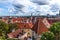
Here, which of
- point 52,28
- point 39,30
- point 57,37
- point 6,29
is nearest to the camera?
point 57,37

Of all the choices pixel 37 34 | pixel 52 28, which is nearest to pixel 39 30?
pixel 37 34

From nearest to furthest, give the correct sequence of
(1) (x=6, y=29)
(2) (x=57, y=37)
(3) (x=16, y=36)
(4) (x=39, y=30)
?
(2) (x=57, y=37)
(4) (x=39, y=30)
(3) (x=16, y=36)
(1) (x=6, y=29)

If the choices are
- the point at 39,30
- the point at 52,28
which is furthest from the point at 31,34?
the point at 52,28

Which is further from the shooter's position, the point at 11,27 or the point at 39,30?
the point at 11,27

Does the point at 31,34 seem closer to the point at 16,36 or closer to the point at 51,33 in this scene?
the point at 16,36

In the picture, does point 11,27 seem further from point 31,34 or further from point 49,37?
point 49,37

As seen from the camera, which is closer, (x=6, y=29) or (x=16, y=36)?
(x=16, y=36)

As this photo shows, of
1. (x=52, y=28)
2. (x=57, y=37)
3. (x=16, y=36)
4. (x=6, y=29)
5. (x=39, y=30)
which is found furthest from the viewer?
(x=6, y=29)

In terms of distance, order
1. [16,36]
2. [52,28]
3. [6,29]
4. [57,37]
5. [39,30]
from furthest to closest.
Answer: [6,29], [16,36], [39,30], [52,28], [57,37]

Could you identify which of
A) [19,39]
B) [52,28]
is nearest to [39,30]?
[19,39]
